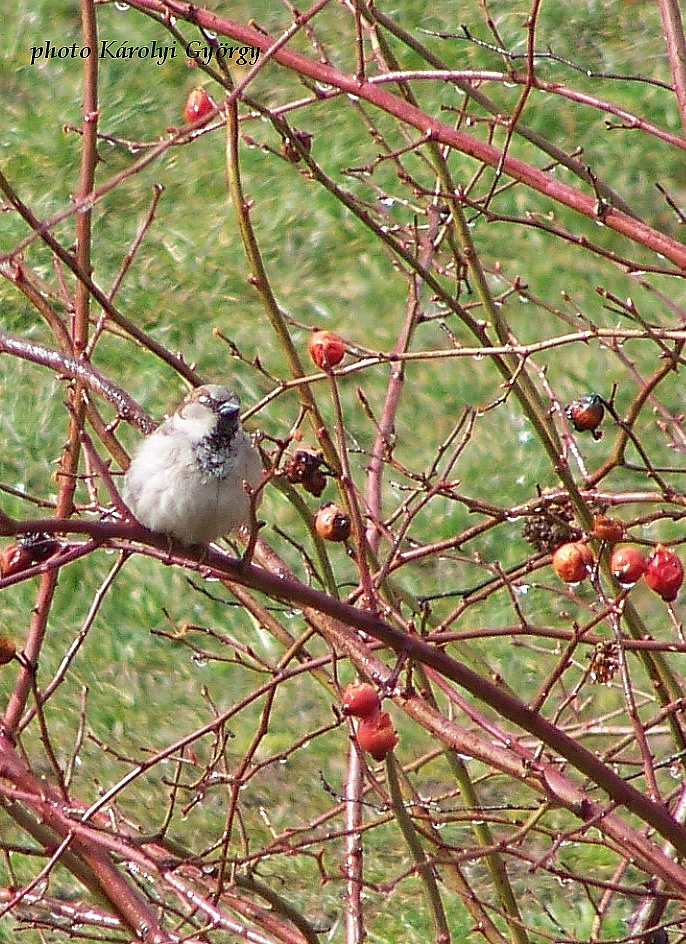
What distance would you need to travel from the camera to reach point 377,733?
193cm

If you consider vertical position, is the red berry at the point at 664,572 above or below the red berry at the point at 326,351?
below

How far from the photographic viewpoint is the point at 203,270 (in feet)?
19.6

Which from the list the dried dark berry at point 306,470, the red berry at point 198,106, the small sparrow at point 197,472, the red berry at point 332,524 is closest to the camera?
the red berry at point 332,524

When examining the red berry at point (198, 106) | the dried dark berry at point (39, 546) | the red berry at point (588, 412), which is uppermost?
the red berry at point (198, 106)

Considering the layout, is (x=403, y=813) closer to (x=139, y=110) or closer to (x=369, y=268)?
(x=369, y=268)

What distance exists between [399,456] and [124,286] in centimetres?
143

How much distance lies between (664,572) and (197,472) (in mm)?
1022

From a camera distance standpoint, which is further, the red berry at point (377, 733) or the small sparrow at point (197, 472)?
the small sparrow at point (197, 472)

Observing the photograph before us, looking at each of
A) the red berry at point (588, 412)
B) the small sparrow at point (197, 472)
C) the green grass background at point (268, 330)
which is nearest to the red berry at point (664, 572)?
the red berry at point (588, 412)

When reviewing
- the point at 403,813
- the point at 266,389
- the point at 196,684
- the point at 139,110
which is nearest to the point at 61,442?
the point at 266,389

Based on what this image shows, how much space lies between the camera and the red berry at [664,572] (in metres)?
1.98

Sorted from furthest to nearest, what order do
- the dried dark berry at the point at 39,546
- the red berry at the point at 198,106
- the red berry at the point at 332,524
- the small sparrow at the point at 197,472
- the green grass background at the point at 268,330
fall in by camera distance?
1. the green grass background at the point at 268,330
2. the small sparrow at the point at 197,472
3. the red berry at the point at 198,106
4. the red berry at the point at 332,524
5. the dried dark berry at the point at 39,546

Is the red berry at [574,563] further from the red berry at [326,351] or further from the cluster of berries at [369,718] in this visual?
the red berry at [326,351]

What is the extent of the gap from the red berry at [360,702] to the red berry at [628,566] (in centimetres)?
37
